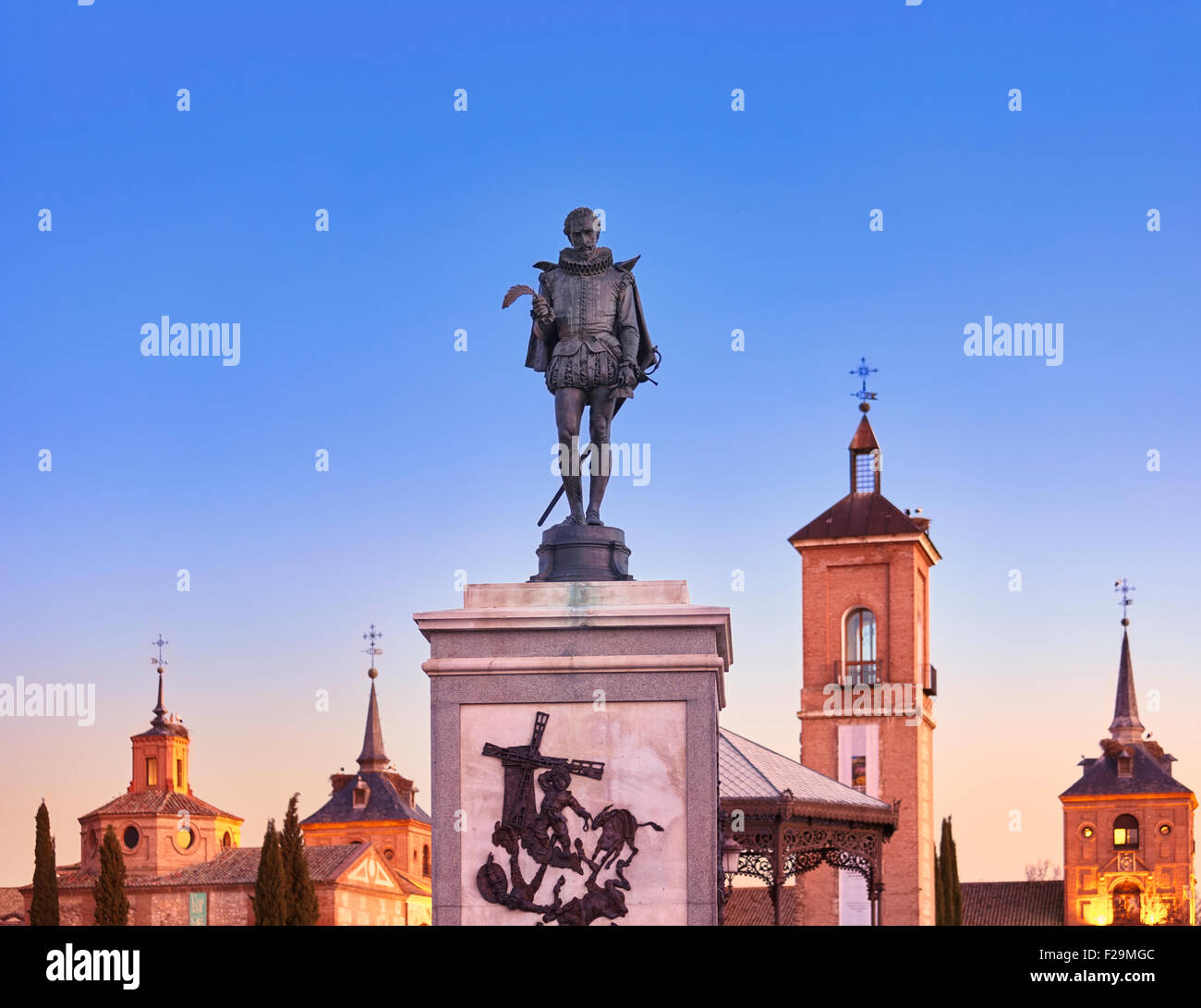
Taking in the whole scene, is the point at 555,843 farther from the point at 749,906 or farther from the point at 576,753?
the point at 749,906

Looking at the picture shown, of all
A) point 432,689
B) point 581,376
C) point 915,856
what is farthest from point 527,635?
point 915,856

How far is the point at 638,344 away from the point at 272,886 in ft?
224

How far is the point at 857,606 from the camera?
3398 inches

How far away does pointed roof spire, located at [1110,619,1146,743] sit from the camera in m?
118

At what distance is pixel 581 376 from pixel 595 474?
Answer: 0.67 m

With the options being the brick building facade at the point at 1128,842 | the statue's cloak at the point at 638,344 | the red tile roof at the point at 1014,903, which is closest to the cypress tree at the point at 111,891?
the red tile roof at the point at 1014,903

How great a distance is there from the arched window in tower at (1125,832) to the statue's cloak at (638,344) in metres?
102

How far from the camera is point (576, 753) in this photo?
11.7 meters

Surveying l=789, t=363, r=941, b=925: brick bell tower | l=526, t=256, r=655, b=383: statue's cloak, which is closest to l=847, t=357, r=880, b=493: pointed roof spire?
l=789, t=363, r=941, b=925: brick bell tower

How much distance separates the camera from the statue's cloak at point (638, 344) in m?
12.8

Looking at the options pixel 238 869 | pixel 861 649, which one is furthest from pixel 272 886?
pixel 238 869

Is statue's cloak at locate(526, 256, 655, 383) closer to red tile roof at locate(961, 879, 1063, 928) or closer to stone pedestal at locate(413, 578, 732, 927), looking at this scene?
stone pedestal at locate(413, 578, 732, 927)

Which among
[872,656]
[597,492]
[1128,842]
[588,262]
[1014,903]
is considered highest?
[872,656]

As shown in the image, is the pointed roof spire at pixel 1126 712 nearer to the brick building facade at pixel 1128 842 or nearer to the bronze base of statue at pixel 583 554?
the brick building facade at pixel 1128 842
